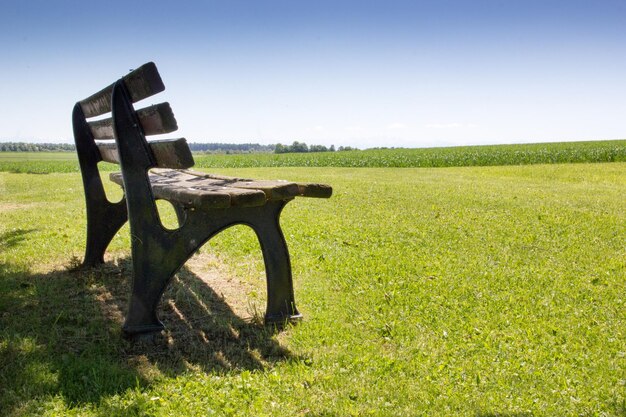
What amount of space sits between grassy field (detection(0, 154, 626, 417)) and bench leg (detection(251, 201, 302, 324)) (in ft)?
0.57

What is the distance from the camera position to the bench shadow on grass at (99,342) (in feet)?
9.92

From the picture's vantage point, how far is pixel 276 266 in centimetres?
387

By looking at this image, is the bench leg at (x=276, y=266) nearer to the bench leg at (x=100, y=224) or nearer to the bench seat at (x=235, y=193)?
the bench seat at (x=235, y=193)

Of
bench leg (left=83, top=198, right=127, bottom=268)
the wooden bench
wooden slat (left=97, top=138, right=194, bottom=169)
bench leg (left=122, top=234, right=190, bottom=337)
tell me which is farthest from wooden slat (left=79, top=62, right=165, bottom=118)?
bench leg (left=83, top=198, right=127, bottom=268)

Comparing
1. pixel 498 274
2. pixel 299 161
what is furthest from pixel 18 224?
pixel 299 161

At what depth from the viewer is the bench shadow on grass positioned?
3.02 metres

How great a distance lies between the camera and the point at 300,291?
4895mm

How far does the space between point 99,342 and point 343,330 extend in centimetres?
176

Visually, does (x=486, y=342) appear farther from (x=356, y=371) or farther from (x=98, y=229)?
(x=98, y=229)

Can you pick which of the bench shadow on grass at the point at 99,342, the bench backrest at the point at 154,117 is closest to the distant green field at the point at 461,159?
the bench shadow on grass at the point at 99,342

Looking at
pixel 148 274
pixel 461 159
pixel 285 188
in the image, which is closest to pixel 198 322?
pixel 148 274

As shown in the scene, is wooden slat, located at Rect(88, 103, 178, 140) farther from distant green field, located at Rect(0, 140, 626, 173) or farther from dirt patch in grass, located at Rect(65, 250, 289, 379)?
distant green field, located at Rect(0, 140, 626, 173)

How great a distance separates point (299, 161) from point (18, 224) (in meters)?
31.2

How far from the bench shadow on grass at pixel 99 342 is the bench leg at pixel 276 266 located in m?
0.19
